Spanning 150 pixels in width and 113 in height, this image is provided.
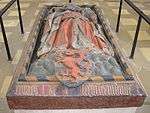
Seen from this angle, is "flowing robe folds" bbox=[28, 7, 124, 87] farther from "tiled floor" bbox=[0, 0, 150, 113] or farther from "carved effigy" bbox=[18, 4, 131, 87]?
"tiled floor" bbox=[0, 0, 150, 113]

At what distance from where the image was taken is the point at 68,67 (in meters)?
2.14

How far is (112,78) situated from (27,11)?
12.6ft

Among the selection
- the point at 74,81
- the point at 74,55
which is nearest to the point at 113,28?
the point at 74,55

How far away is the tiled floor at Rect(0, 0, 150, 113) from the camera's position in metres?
3.03

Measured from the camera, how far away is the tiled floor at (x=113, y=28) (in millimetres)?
3030

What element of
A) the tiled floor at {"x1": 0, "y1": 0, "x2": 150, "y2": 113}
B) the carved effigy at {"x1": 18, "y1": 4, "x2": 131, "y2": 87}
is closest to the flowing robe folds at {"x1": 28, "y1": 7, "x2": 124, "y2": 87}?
the carved effigy at {"x1": 18, "y1": 4, "x2": 131, "y2": 87}

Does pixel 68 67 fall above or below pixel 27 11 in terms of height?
above

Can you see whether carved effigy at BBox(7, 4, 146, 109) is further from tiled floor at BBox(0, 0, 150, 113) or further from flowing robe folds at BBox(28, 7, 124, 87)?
tiled floor at BBox(0, 0, 150, 113)

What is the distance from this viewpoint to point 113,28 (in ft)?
15.2

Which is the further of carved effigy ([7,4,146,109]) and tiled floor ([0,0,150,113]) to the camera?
tiled floor ([0,0,150,113])

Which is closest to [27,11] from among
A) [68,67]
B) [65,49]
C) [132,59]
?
[132,59]

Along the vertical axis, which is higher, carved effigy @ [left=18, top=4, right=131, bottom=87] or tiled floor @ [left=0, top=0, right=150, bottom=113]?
carved effigy @ [left=18, top=4, right=131, bottom=87]

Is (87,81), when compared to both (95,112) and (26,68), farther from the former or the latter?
(26,68)

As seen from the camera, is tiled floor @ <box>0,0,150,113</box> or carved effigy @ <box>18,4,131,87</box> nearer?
carved effigy @ <box>18,4,131,87</box>
